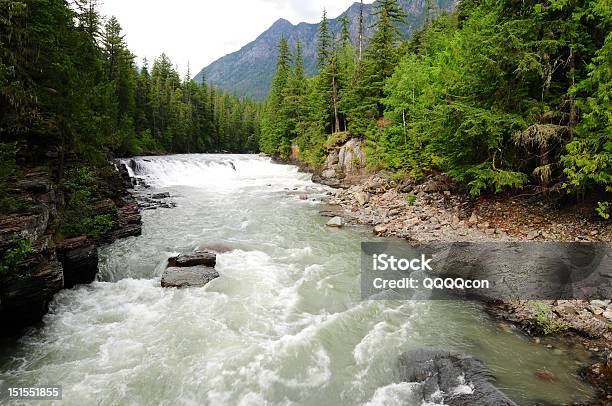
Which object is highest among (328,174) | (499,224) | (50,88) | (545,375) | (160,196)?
(50,88)

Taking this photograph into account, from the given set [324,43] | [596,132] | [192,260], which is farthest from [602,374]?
[324,43]

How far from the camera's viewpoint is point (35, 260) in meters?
7.49

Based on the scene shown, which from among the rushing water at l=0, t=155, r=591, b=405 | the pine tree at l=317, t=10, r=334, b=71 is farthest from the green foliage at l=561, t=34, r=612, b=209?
the pine tree at l=317, t=10, r=334, b=71

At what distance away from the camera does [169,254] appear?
12758 mm

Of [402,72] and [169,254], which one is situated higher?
[402,72]

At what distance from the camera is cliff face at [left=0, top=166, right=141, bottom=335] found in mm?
7098

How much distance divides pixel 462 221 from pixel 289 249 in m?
7.18

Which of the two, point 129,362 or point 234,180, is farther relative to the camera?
point 234,180

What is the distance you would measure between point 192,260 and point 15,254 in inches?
200

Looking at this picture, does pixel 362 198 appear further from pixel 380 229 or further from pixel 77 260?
pixel 77 260

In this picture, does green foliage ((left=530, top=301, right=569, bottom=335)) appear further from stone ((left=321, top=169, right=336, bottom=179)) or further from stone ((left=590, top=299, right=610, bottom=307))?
stone ((left=321, top=169, right=336, bottom=179))

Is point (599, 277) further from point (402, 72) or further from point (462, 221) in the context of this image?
point (402, 72)

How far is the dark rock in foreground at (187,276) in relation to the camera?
33.4 feet

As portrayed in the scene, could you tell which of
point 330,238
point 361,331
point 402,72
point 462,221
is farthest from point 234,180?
point 361,331
